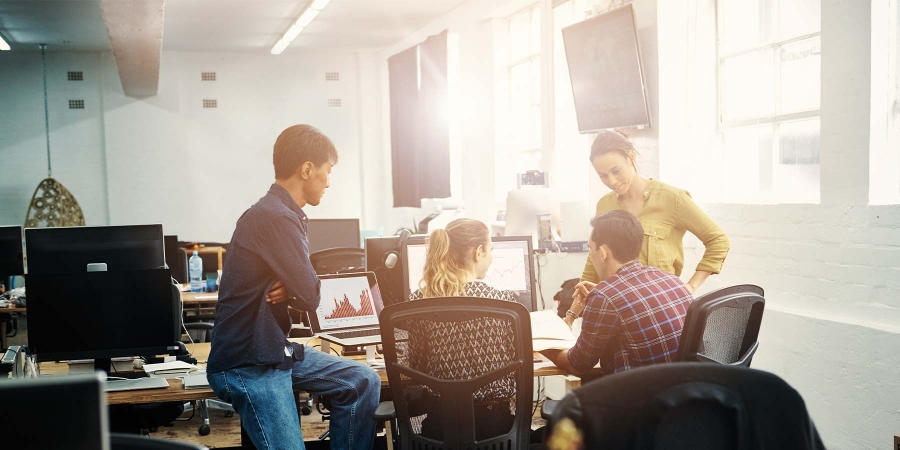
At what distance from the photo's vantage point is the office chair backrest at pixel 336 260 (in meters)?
4.86

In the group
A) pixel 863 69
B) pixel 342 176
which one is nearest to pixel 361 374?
pixel 863 69

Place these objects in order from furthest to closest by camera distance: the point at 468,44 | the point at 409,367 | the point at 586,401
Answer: the point at 468,44, the point at 409,367, the point at 586,401

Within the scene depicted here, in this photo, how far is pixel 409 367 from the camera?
7.45ft

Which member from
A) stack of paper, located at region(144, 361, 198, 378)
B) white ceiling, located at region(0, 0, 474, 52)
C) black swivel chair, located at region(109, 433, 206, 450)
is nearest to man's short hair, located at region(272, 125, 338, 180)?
stack of paper, located at region(144, 361, 198, 378)

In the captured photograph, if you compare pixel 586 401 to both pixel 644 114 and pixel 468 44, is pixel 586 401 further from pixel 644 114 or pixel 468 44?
pixel 468 44

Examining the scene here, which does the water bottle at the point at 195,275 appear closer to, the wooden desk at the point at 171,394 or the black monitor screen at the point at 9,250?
the black monitor screen at the point at 9,250

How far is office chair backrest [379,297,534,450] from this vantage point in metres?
2.17

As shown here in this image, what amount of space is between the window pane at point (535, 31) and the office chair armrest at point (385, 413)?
4683mm

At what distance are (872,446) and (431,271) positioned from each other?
202 cm

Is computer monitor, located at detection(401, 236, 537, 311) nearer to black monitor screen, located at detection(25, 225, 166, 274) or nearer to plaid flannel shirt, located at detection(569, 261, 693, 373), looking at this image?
plaid flannel shirt, located at detection(569, 261, 693, 373)

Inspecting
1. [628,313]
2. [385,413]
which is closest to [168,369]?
[385,413]

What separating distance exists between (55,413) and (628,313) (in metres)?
1.73

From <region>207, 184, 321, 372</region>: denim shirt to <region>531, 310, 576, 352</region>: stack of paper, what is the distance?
3.09 ft

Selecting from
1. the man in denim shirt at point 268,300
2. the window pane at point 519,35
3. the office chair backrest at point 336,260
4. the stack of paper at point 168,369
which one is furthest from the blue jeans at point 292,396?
the window pane at point 519,35
